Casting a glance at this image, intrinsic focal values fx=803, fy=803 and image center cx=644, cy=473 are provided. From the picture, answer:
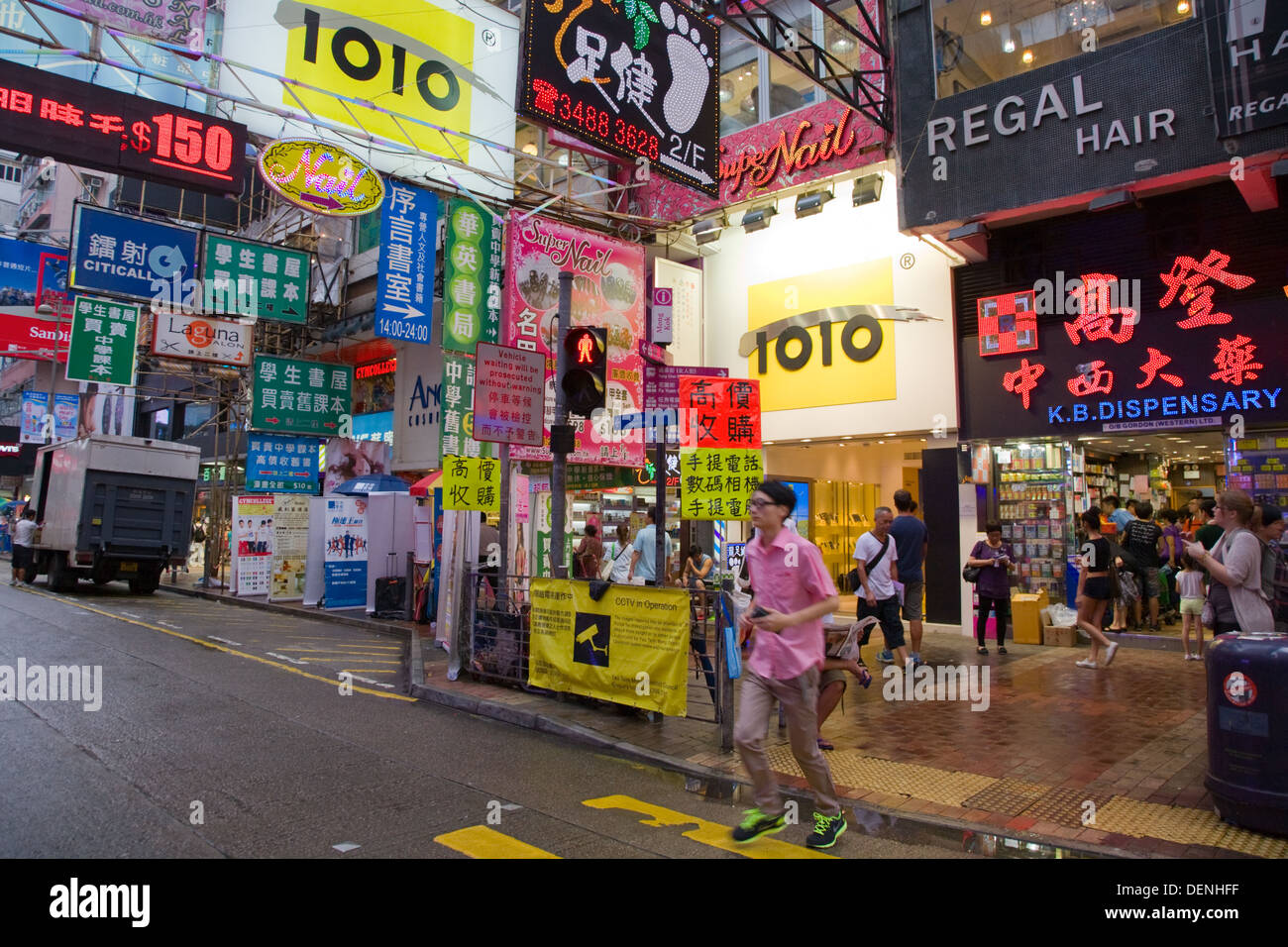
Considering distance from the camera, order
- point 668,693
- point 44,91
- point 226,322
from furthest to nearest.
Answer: point 226,322, point 44,91, point 668,693

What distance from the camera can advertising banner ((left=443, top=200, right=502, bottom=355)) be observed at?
46.1 feet

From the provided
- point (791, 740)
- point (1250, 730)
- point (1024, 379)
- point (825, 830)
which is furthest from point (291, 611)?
point (1250, 730)

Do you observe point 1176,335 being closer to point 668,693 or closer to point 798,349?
point 798,349

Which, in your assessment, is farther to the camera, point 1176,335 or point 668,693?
point 1176,335

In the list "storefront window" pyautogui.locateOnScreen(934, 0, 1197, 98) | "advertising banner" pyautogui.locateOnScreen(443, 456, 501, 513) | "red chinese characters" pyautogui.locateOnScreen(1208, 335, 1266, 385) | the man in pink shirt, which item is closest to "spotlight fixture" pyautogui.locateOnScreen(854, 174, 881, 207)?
"storefront window" pyautogui.locateOnScreen(934, 0, 1197, 98)

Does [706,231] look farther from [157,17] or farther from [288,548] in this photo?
[288,548]

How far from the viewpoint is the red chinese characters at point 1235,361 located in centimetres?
1044

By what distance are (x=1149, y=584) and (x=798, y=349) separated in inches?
264

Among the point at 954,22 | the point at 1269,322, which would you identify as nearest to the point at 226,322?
the point at 954,22

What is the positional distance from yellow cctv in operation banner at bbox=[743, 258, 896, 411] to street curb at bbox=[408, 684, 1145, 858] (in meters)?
8.57

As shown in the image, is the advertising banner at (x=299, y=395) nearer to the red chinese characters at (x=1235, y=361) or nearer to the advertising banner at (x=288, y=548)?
the advertising banner at (x=288, y=548)

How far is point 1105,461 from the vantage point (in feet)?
43.2

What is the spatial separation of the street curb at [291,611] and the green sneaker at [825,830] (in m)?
8.76
